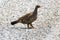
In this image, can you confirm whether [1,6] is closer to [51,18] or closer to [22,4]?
[22,4]

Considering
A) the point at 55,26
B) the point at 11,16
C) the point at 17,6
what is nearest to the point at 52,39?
the point at 55,26

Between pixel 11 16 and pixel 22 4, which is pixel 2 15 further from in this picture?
pixel 22 4

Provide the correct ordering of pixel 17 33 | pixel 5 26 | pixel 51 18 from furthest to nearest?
pixel 51 18 < pixel 5 26 < pixel 17 33

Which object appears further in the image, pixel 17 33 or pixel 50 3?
pixel 50 3

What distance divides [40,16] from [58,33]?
1138 mm

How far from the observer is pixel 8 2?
7.12 metres

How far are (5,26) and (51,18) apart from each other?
1.19m

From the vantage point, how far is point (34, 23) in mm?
5660

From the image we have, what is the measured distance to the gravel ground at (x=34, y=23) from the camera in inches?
199

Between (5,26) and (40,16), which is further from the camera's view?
(40,16)

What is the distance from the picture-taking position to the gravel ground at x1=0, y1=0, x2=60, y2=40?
5.06 metres

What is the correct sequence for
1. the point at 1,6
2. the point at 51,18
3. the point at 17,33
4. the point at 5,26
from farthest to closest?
the point at 1,6
the point at 51,18
the point at 5,26
the point at 17,33

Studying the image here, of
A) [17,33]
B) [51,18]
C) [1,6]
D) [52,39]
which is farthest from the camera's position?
[1,6]

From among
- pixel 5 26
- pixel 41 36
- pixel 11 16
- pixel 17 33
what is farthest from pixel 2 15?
→ pixel 41 36
